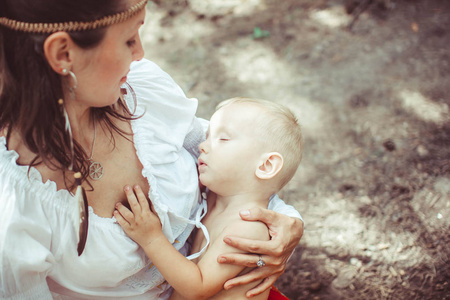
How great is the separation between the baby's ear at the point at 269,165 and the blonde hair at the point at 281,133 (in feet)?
0.12

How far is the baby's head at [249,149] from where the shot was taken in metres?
1.89

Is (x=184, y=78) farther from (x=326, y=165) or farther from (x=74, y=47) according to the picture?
(x=74, y=47)

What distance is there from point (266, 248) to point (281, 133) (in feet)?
Result: 1.69

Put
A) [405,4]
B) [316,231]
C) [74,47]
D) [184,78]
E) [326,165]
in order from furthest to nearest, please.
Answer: [405,4] < [184,78] < [326,165] < [316,231] < [74,47]

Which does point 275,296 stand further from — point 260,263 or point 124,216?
point 124,216

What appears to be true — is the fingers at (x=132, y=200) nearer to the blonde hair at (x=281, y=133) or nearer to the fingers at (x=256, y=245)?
the fingers at (x=256, y=245)

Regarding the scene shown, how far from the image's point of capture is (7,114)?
54.1 inches

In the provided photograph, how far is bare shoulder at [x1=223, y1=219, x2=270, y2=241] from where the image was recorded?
1.76 m

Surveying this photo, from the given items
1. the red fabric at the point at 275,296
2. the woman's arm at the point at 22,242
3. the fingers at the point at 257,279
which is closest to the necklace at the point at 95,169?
the woman's arm at the point at 22,242

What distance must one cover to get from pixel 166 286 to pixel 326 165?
1.92 meters

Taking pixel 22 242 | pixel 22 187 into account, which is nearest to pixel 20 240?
pixel 22 242

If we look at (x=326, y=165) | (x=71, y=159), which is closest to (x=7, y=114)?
(x=71, y=159)

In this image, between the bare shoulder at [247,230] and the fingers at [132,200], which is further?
the bare shoulder at [247,230]

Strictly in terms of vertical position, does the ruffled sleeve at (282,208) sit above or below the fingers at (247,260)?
below
